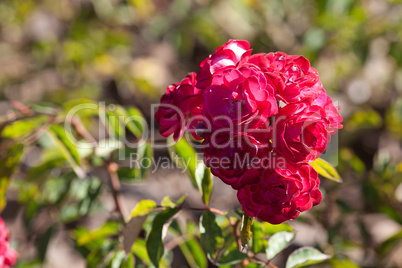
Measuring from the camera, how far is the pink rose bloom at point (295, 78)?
0.75 meters

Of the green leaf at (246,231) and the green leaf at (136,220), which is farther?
the green leaf at (136,220)

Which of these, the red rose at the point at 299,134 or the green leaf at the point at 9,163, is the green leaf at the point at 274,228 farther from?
the green leaf at the point at 9,163

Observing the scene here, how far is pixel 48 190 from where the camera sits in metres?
1.42

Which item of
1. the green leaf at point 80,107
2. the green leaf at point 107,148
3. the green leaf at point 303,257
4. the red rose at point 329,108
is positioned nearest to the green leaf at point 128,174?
the green leaf at point 107,148

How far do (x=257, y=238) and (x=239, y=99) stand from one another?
364 mm

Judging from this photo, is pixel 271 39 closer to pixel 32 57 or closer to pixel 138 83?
pixel 138 83

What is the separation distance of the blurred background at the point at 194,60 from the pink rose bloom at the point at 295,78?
83 cm

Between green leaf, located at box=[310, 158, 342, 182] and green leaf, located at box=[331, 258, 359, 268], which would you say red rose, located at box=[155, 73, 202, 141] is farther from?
green leaf, located at box=[331, 258, 359, 268]

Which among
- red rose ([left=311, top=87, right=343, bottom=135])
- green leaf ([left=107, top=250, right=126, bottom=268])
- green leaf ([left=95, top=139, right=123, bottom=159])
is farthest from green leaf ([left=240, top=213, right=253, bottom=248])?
green leaf ([left=95, top=139, right=123, bottom=159])

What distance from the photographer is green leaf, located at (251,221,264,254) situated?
37.0 inches

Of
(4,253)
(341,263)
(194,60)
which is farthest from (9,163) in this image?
(194,60)

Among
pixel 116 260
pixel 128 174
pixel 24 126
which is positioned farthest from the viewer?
pixel 128 174

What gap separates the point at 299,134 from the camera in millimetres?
735

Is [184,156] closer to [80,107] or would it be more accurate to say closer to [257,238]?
[257,238]
